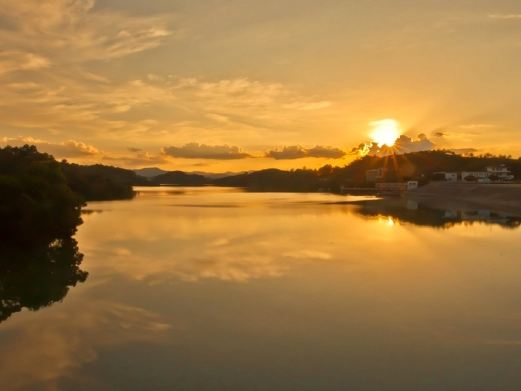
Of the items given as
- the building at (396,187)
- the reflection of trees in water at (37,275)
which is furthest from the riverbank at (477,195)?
the reflection of trees in water at (37,275)

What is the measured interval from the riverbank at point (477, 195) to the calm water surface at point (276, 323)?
42.2m

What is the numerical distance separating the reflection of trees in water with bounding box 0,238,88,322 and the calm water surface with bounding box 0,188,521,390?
34 centimetres

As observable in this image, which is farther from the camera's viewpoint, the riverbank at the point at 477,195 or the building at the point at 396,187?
the building at the point at 396,187

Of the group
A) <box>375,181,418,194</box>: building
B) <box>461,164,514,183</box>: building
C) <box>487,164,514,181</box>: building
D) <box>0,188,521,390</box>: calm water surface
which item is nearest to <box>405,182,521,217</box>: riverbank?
<box>375,181,418,194</box>: building

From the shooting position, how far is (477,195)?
90.8m

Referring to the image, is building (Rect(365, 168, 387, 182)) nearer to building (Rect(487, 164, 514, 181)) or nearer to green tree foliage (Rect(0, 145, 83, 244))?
building (Rect(487, 164, 514, 181))

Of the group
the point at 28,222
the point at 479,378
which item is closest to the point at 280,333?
the point at 479,378

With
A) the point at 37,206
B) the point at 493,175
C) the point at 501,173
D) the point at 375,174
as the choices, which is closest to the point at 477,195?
the point at 493,175

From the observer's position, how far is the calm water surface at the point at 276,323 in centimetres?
1170

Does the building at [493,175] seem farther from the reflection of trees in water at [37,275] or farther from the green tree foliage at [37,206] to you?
the reflection of trees in water at [37,275]

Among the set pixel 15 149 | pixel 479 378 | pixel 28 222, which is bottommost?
pixel 479 378

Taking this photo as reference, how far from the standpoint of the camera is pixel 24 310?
1762 centimetres

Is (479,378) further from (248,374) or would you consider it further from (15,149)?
(15,149)

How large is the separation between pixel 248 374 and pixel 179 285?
9.67 m
